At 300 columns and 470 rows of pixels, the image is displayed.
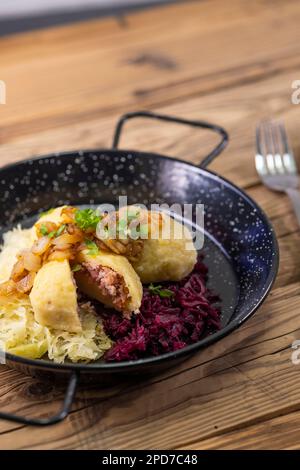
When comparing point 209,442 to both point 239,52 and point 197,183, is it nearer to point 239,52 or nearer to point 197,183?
point 197,183

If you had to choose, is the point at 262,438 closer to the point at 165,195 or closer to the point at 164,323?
the point at 164,323

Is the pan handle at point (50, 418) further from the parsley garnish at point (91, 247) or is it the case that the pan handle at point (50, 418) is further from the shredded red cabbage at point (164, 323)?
the parsley garnish at point (91, 247)

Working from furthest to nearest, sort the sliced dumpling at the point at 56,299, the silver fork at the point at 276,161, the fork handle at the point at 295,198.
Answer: the silver fork at the point at 276,161
the fork handle at the point at 295,198
the sliced dumpling at the point at 56,299

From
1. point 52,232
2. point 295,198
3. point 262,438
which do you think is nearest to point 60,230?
point 52,232

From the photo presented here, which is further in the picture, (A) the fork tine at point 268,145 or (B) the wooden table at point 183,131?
(A) the fork tine at point 268,145

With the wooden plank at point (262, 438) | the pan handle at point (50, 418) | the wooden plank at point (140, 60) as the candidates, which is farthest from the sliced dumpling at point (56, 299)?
the wooden plank at point (140, 60)

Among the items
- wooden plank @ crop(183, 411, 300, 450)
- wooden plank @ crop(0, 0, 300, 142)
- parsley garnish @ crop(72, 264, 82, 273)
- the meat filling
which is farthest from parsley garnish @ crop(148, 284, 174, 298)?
wooden plank @ crop(0, 0, 300, 142)
